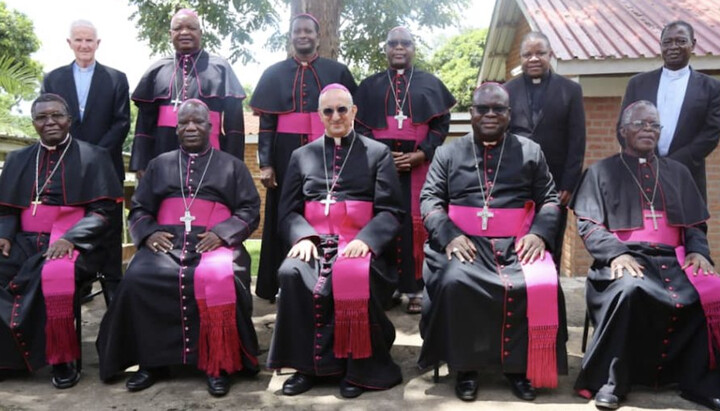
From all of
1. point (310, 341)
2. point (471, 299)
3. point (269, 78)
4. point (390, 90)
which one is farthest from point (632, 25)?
point (310, 341)

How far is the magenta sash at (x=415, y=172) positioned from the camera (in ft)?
17.1

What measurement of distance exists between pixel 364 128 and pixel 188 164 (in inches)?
60.1

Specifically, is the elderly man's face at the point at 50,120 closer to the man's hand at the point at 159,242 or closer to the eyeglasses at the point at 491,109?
the man's hand at the point at 159,242

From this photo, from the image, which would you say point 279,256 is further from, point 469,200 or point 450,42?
point 450,42

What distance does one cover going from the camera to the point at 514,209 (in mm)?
4168

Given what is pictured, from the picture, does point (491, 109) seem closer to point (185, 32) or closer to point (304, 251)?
point (304, 251)

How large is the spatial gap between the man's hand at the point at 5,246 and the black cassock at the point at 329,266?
5.90ft

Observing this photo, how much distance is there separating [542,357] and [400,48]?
2.70 metres

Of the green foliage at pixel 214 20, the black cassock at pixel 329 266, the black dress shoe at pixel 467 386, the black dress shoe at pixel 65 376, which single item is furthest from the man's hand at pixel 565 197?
the green foliage at pixel 214 20

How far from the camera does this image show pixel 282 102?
527cm

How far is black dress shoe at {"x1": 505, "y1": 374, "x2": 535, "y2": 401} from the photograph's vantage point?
3.71 meters

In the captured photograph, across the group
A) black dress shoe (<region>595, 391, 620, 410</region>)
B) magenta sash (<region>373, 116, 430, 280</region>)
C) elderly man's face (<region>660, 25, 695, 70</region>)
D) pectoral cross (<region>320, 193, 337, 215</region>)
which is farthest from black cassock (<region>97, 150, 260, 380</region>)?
elderly man's face (<region>660, 25, 695, 70</region>)

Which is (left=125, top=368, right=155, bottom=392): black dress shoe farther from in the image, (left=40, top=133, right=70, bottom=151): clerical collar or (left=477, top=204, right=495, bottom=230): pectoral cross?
(left=477, top=204, right=495, bottom=230): pectoral cross

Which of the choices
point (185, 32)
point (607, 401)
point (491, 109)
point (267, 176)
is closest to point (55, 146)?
point (185, 32)
